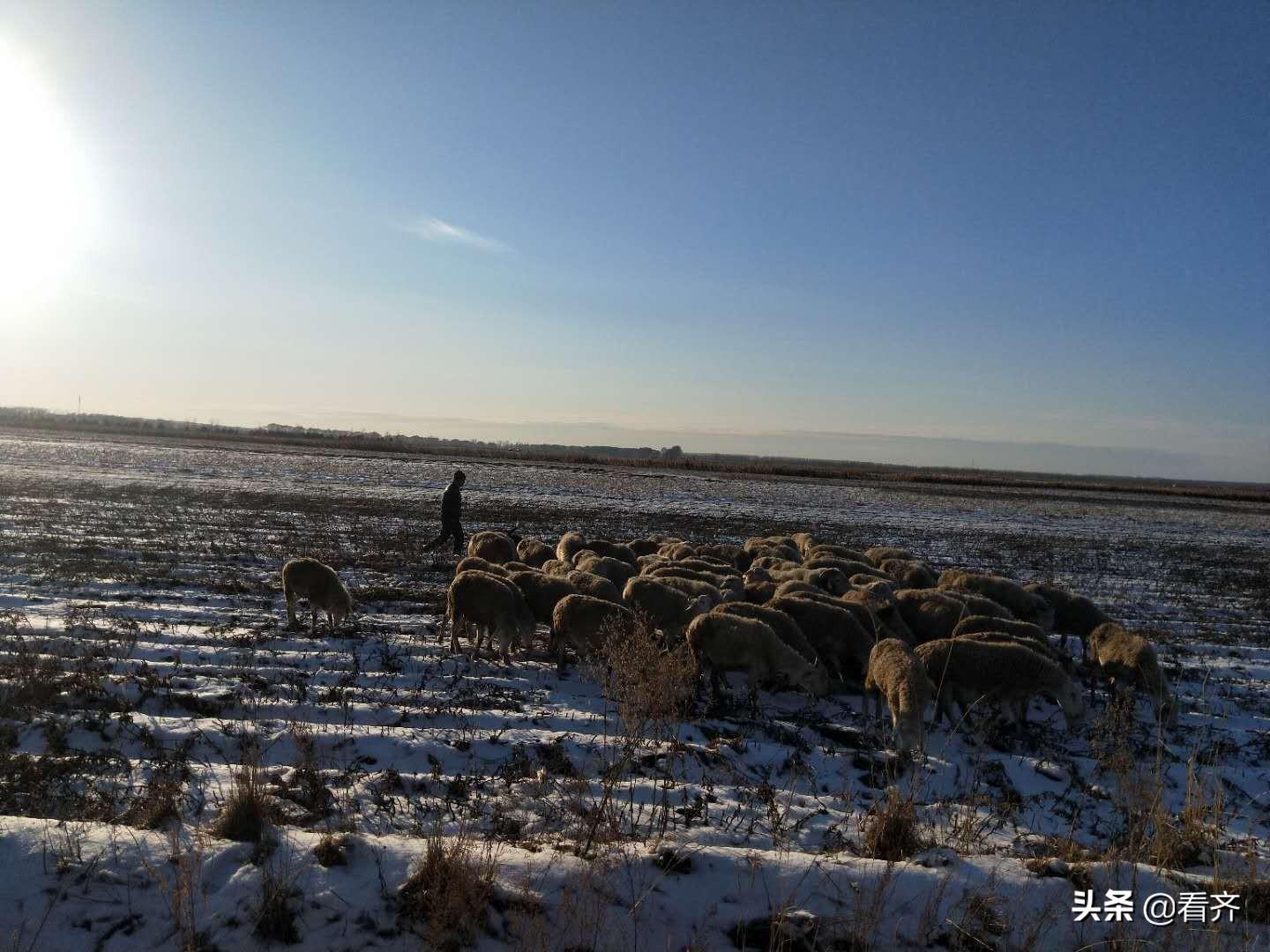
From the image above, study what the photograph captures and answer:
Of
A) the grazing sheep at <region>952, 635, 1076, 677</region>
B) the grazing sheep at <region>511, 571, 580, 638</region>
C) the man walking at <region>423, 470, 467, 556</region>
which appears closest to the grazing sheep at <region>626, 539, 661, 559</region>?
the man walking at <region>423, 470, 467, 556</region>

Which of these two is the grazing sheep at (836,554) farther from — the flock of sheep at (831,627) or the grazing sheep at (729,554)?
the flock of sheep at (831,627)

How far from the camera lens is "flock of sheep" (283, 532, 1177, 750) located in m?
7.56

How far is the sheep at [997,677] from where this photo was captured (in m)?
7.48

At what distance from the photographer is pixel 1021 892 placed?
375cm

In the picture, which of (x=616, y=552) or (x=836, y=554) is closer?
(x=616, y=552)

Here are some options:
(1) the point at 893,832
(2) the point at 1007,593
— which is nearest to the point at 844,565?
(2) the point at 1007,593

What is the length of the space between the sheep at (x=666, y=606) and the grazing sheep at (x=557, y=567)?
2.16m

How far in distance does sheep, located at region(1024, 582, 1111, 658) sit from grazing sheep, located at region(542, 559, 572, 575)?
802 cm

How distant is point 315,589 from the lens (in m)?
9.77

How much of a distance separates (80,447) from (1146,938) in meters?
59.5

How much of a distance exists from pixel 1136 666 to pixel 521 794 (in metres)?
7.63

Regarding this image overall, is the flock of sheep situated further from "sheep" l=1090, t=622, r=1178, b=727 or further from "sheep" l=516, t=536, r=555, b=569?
"sheep" l=516, t=536, r=555, b=569

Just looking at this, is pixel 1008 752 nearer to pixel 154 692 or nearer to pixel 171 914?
pixel 171 914

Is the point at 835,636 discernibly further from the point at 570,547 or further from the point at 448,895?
the point at 570,547
